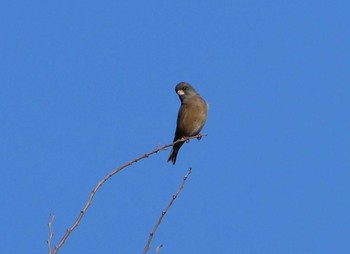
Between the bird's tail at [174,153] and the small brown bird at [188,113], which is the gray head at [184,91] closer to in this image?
the small brown bird at [188,113]

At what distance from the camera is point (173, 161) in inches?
369

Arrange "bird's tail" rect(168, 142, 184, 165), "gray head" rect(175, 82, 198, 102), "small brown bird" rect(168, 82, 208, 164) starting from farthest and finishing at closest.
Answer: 1. "gray head" rect(175, 82, 198, 102)
2. "small brown bird" rect(168, 82, 208, 164)
3. "bird's tail" rect(168, 142, 184, 165)

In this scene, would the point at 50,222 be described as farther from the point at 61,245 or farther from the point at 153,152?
the point at 153,152

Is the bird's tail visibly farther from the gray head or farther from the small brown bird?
the gray head

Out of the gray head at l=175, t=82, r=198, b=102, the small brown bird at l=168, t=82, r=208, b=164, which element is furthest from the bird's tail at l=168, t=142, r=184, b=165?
the gray head at l=175, t=82, r=198, b=102

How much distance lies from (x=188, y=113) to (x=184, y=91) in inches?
14.0

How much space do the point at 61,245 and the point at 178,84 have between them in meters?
6.64

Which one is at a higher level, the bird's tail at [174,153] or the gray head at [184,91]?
the gray head at [184,91]

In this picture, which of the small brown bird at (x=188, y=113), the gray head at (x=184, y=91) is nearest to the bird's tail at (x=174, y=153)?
the small brown bird at (x=188, y=113)

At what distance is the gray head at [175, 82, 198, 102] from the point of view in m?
9.50

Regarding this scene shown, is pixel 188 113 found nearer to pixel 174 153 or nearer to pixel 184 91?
pixel 184 91

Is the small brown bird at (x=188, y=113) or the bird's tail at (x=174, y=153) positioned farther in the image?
the small brown bird at (x=188, y=113)

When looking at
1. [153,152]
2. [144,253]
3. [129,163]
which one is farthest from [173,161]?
[144,253]

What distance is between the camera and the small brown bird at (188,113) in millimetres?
9266
